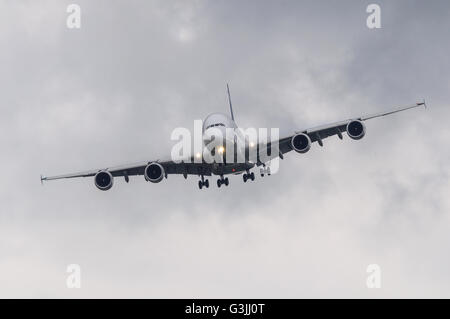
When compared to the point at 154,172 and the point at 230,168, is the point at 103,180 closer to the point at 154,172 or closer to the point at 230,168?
the point at 154,172

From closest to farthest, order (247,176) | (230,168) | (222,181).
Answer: (230,168) < (222,181) < (247,176)

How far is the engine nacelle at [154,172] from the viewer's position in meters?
51.8

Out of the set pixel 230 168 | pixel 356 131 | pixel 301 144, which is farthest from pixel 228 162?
pixel 356 131

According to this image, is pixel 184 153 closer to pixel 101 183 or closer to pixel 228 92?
pixel 101 183

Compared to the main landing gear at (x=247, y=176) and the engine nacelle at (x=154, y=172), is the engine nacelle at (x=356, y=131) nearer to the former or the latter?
the main landing gear at (x=247, y=176)

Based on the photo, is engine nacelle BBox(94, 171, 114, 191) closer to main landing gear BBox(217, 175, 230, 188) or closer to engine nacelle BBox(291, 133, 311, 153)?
main landing gear BBox(217, 175, 230, 188)

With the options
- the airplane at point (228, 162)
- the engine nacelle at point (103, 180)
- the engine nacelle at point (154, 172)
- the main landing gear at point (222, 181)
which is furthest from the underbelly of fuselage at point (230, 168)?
the engine nacelle at point (103, 180)

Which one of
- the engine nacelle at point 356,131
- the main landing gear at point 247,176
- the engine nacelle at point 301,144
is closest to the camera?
the engine nacelle at point 356,131

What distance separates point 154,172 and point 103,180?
Result: 4425 millimetres

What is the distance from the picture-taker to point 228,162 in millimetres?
49969

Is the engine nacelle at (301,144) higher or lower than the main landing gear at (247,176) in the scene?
higher
